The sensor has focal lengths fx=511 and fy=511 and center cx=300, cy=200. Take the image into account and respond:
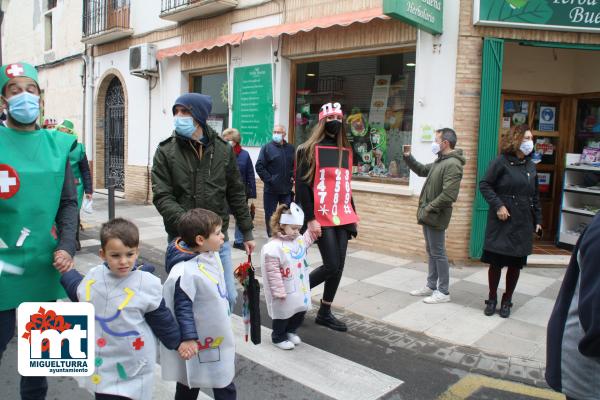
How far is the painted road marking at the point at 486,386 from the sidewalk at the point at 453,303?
396 millimetres

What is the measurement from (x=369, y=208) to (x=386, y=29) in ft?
8.99

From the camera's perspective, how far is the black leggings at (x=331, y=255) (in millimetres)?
4414

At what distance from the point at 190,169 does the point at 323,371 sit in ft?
5.87

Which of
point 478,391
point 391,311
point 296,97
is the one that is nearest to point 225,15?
point 296,97

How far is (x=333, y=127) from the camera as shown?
14.8 ft

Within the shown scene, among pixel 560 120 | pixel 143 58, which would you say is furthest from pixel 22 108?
pixel 143 58

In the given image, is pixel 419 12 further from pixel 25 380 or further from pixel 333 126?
pixel 25 380

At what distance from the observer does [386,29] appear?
25.2ft

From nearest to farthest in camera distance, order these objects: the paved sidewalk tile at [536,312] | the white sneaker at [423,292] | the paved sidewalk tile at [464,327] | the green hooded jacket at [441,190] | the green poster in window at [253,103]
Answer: the paved sidewalk tile at [464,327] → the paved sidewalk tile at [536,312] → the green hooded jacket at [441,190] → the white sneaker at [423,292] → the green poster in window at [253,103]

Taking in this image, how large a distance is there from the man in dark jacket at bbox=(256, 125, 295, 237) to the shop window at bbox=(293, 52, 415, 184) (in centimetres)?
145

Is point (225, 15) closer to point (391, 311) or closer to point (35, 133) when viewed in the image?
point (391, 311)

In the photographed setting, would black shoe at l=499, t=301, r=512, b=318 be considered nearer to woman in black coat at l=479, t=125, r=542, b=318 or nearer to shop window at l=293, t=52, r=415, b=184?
woman in black coat at l=479, t=125, r=542, b=318

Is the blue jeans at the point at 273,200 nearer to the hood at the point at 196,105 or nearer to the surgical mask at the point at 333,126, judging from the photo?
the surgical mask at the point at 333,126

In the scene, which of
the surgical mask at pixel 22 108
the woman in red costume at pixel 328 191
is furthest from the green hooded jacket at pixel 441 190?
the surgical mask at pixel 22 108
